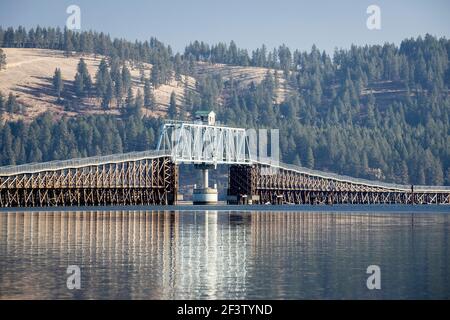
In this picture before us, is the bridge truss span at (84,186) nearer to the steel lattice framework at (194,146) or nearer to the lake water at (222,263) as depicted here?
the steel lattice framework at (194,146)

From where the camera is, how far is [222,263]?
54344mm

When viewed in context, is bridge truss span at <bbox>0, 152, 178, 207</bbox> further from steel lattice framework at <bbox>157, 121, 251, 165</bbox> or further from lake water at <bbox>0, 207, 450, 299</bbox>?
lake water at <bbox>0, 207, 450, 299</bbox>

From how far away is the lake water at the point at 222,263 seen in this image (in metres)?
43.4

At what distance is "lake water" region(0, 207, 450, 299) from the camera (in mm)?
43406

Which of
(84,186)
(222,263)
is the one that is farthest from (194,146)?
(222,263)

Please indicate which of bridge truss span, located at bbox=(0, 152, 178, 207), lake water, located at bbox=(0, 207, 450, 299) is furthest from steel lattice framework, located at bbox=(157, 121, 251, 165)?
lake water, located at bbox=(0, 207, 450, 299)

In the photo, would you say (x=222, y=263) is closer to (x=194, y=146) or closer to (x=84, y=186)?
(x=84, y=186)

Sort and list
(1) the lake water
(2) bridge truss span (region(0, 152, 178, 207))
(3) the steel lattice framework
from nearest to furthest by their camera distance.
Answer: (1) the lake water < (2) bridge truss span (region(0, 152, 178, 207)) < (3) the steel lattice framework

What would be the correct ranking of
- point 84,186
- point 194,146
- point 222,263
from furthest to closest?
point 194,146 < point 84,186 < point 222,263

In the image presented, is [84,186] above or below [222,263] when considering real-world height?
above

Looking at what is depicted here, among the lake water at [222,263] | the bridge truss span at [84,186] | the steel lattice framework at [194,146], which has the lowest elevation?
the lake water at [222,263]

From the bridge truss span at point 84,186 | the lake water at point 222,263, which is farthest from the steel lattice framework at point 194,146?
the lake water at point 222,263

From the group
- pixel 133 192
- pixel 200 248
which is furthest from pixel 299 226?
pixel 133 192
